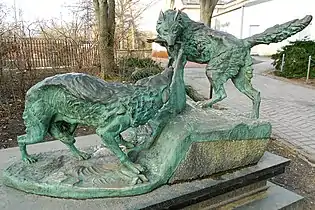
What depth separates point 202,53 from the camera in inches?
117

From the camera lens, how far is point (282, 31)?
2793 millimetres

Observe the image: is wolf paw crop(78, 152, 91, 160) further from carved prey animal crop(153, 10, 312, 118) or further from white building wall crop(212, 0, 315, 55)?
white building wall crop(212, 0, 315, 55)

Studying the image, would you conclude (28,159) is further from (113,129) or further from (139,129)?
(139,129)

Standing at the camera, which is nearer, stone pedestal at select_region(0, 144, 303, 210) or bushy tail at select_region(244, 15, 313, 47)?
stone pedestal at select_region(0, 144, 303, 210)

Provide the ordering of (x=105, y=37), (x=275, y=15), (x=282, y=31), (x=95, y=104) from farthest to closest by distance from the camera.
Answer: (x=275, y=15)
(x=105, y=37)
(x=282, y=31)
(x=95, y=104)

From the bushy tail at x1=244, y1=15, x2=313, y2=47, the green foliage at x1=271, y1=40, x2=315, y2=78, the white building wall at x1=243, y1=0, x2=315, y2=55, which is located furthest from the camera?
the white building wall at x1=243, y1=0, x2=315, y2=55

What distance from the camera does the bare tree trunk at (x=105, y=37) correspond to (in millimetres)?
9430

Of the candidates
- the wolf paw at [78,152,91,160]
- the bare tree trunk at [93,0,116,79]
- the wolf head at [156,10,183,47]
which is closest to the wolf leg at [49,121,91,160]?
the wolf paw at [78,152,91,160]

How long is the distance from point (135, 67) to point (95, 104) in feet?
26.5

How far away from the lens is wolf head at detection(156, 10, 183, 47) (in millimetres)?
2500

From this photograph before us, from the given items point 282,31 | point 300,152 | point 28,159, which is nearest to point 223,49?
point 282,31

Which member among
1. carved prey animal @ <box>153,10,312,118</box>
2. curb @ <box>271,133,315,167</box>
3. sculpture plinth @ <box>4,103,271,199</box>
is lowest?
curb @ <box>271,133,315,167</box>

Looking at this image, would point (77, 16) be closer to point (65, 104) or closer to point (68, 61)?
point (68, 61)

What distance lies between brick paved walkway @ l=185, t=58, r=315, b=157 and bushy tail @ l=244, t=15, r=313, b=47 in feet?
2.50
